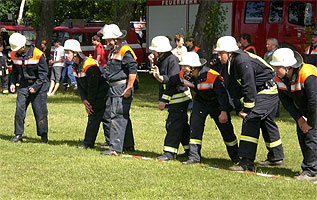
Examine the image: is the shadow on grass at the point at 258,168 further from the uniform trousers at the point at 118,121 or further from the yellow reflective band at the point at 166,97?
the uniform trousers at the point at 118,121

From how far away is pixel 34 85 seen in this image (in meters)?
10.4

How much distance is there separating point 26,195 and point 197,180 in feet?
7.21

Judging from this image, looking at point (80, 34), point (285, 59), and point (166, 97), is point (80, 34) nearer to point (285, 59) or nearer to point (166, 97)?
point (166, 97)

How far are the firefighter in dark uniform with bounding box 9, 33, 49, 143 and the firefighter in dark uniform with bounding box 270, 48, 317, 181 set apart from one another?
453 cm

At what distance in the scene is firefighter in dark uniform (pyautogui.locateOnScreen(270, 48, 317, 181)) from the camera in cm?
753

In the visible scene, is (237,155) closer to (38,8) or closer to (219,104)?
(219,104)

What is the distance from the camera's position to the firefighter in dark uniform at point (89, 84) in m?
9.82

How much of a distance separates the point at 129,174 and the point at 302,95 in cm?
252

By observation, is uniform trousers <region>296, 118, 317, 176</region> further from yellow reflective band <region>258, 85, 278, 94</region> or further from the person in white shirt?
the person in white shirt

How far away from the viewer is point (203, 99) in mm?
8820

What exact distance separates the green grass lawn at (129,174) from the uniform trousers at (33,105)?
0.32m

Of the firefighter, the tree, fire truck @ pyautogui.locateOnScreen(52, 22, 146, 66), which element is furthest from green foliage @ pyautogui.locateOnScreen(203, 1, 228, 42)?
fire truck @ pyautogui.locateOnScreen(52, 22, 146, 66)

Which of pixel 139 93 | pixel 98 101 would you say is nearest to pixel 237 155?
pixel 98 101

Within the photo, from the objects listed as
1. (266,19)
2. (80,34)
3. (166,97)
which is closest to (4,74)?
(266,19)
